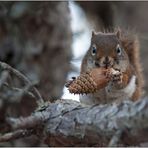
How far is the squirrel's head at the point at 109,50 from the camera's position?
1797mm

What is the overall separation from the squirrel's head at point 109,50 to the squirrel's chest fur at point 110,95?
0.27 feet

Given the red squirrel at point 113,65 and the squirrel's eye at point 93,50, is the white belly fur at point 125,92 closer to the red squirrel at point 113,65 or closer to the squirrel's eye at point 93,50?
the red squirrel at point 113,65

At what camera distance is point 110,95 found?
1.85m

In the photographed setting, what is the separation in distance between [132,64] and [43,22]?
634 millimetres

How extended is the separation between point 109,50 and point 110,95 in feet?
0.57

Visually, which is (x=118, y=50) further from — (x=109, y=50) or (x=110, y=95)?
(x=110, y=95)

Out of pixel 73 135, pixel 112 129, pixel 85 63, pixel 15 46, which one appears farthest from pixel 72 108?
pixel 15 46

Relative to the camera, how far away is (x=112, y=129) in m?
0.84

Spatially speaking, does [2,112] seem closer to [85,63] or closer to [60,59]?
[85,63]

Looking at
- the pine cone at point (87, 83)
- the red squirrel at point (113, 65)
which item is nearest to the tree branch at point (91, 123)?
the pine cone at point (87, 83)

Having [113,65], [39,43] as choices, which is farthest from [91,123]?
[39,43]

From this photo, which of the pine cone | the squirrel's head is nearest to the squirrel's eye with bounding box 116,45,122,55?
the squirrel's head

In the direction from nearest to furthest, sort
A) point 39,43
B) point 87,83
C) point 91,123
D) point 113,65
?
point 91,123 < point 87,83 < point 113,65 < point 39,43

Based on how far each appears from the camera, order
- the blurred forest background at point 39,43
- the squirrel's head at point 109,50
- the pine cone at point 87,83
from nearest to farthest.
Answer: the pine cone at point 87,83, the squirrel's head at point 109,50, the blurred forest background at point 39,43
